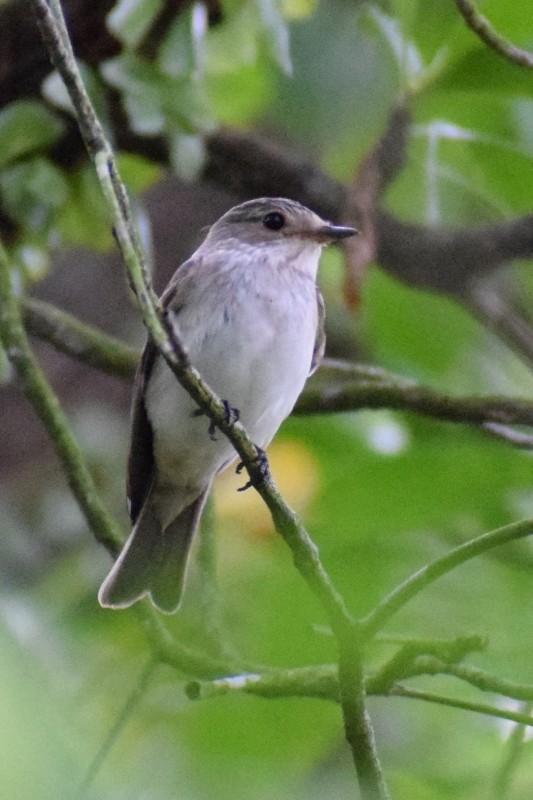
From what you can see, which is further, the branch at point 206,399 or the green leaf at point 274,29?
the green leaf at point 274,29

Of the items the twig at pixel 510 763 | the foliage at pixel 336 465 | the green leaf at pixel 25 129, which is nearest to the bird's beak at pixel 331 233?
the foliage at pixel 336 465

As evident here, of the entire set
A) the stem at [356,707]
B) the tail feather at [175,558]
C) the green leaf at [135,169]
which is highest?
the stem at [356,707]

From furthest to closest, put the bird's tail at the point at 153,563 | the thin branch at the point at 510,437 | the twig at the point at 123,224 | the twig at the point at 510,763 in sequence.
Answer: the thin branch at the point at 510,437 → the bird's tail at the point at 153,563 → the twig at the point at 510,763 → the twig at the point at 123,224

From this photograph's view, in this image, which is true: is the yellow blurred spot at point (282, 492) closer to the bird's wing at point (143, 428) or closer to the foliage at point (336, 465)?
the foliage at point (336, 465)

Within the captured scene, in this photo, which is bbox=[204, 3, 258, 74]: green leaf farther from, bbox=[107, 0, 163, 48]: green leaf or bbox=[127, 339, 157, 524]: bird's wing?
bbox=[127, 339, 157, 524]: bird's wing

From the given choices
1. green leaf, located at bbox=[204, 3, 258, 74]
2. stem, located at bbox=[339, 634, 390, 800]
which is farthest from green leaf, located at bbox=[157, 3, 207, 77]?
stem, located at bbox=[339, 634, 390, 800]

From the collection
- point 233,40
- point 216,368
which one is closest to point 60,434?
point 216,368
